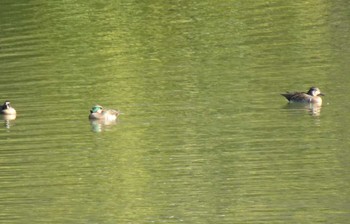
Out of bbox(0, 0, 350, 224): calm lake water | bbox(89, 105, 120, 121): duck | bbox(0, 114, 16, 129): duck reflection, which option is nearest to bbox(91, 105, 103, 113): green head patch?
bbox(89, 105, 120, 121): duck

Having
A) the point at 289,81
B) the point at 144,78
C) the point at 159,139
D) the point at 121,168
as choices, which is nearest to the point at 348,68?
the point at 289,81

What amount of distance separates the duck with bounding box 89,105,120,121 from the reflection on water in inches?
120

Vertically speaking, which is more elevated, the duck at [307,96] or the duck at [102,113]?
the duck at [307,96]

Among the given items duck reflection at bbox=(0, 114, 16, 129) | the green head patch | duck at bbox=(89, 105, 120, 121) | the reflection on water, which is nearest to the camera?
duck at bbox=(89, 105, 120, 121)

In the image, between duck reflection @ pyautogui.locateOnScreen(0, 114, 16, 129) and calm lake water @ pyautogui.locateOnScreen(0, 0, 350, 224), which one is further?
duck reflection @ pyautogui.locateOnScreen(0, 114, 16, 129)

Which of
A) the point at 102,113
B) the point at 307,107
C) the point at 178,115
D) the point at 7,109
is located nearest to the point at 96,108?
the point at 102,113

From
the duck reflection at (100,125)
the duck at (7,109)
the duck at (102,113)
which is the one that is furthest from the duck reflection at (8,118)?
the duck reflection at (100,125)

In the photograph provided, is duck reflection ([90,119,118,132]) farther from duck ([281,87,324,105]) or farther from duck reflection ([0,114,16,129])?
duck ([281,87,324,105])

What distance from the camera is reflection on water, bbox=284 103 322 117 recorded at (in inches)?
973

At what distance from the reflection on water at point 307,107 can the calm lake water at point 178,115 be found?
0.05 m

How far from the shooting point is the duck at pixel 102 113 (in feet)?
79.5

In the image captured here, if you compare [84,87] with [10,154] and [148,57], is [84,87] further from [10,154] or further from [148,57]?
[10,154]

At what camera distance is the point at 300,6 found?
37219mm

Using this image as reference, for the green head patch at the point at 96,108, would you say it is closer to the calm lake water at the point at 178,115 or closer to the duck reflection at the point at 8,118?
the calm lake water at the point at 178,115
